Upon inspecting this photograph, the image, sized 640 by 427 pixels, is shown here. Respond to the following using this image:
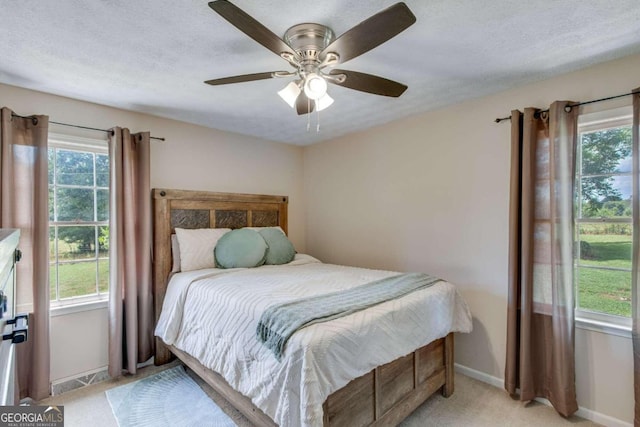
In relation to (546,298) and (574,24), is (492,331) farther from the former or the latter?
(574,24)

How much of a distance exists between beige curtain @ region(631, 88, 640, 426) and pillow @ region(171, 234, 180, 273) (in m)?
3.38

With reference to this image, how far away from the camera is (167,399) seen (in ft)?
7.63

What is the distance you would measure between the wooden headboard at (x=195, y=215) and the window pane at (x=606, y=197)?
9.67ft

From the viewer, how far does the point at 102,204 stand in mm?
2777

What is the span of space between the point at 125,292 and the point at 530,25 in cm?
341

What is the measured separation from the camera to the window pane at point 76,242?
2590 mm

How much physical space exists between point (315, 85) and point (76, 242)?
2518mm

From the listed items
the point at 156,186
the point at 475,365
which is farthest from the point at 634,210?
the point at 156,186

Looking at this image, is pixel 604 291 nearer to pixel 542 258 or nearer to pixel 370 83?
pixel 542 258

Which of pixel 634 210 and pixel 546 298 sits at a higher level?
pixel 634 210

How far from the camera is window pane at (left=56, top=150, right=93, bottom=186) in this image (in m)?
2.59

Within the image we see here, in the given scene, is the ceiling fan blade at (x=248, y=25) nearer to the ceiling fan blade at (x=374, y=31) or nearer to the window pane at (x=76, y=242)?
the ceiling fan blade at (x=374, y=31)

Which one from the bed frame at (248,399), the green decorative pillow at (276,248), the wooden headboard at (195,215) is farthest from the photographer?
the green decorative pillow at (276,248)

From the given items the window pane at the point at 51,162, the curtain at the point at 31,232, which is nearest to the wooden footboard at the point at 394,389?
the curtain at the point at 31,232
